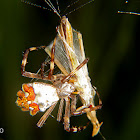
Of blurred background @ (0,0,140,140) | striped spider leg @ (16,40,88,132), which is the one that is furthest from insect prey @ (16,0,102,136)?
blurred background @ (0,0,140,140)

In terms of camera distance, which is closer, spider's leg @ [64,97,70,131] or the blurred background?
spider's leg @ [64,97,70,131]

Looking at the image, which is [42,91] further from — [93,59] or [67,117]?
[93,59]

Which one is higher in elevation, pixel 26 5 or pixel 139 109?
pixel 26 5

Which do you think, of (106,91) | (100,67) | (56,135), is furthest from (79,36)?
(56,135)

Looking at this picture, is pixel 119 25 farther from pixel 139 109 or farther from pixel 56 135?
pixel 56 135

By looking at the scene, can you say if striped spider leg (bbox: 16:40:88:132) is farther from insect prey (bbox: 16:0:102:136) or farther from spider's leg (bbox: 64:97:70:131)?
spider's leg (bbox: 64:97:70:131)

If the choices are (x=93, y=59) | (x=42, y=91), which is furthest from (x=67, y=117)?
(x=93, y=59)

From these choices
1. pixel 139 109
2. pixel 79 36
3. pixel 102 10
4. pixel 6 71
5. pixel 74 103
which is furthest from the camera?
pixel 6 71
